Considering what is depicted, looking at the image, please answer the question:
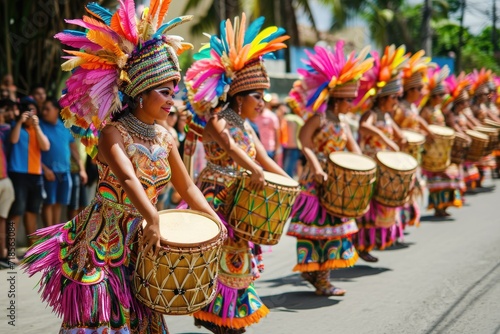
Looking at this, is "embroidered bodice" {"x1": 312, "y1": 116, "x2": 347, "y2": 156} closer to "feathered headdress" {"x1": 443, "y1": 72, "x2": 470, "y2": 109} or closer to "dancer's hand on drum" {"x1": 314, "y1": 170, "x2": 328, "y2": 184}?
"dancer's hand on drum" {"x1": 314, "y1": 170, "x2": 328, "y2": 184}

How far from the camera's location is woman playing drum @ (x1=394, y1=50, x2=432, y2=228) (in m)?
9.74

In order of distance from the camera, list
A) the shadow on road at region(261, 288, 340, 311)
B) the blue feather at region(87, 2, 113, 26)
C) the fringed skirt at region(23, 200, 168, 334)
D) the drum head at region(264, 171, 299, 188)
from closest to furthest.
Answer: the fringed skirt at region(23, 200, 168, 334), the blue feather at region(87, 2, 113, 26), the drum head at region(264, 171, 299, 188), the shadow on road at region(261, 288, 340, 311)

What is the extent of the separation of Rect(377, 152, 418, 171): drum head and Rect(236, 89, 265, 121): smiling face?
248 cm

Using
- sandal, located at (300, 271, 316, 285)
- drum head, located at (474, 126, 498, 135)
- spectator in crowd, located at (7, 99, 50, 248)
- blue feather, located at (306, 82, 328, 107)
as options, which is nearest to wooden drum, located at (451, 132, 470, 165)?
drum head, located at (474, 126, 498, 135)

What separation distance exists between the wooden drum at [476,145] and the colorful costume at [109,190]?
33.0ft

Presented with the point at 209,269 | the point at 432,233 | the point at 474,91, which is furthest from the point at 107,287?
the point at 474,91

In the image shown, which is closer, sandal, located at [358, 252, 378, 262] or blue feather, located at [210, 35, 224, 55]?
blue feather, located at [210, 35, 224, 55]

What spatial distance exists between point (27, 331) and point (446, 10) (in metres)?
34.1

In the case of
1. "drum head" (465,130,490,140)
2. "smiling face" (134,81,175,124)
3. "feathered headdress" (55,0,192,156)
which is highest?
"feathered headdress" (55,0,192,156)

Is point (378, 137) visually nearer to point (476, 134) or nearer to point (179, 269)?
point (179, 269)

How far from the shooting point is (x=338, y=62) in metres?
7.46

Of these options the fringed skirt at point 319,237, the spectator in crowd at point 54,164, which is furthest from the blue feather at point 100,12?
the spectator in crowd at point 54,164

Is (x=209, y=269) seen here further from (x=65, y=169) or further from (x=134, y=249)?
(x=65, y=169)

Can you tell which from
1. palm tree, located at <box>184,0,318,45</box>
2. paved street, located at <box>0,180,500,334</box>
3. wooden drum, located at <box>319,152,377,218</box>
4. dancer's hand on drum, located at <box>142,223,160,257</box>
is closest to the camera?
dancer's hand on drum, located at <box>142,223,160,257</box>
